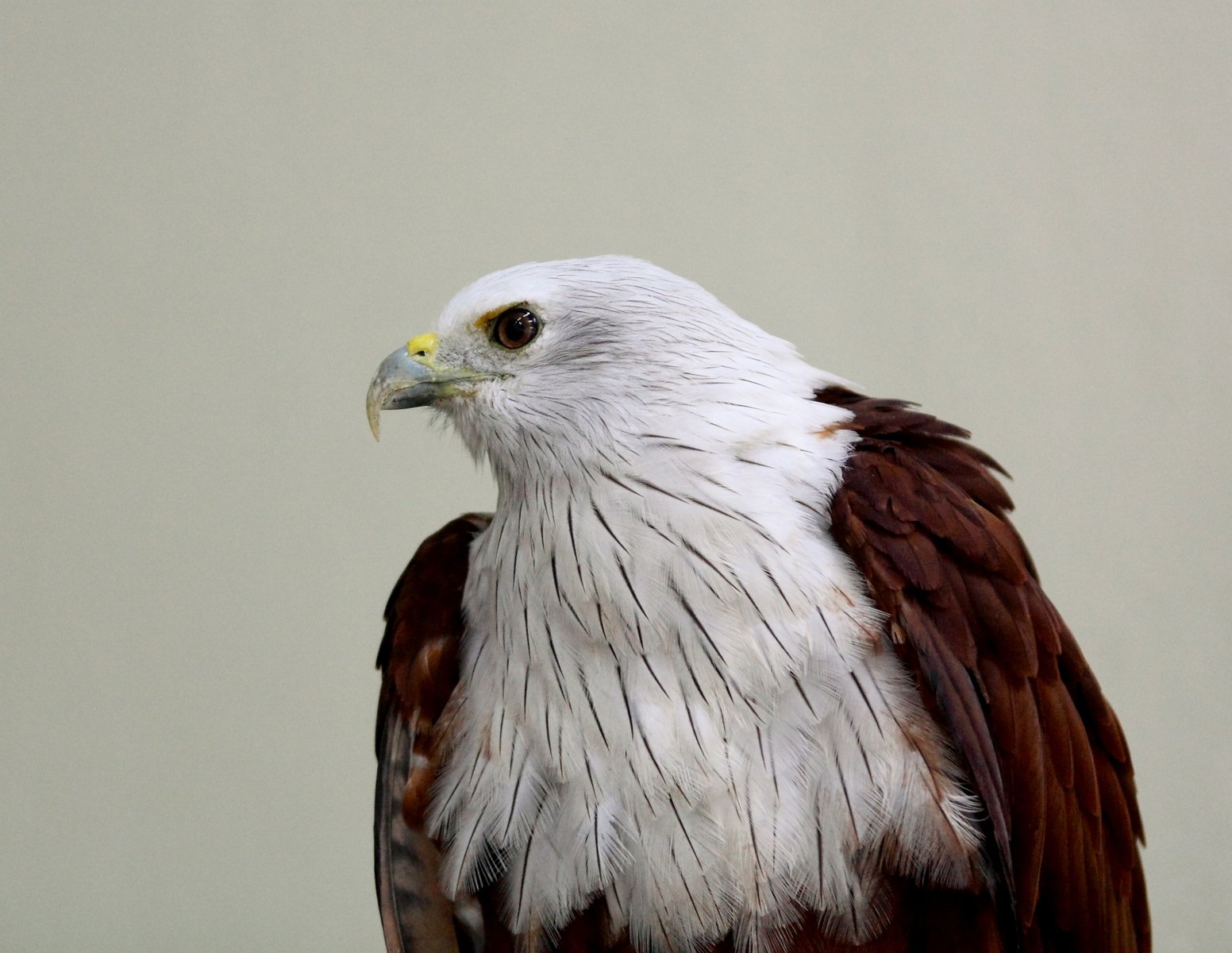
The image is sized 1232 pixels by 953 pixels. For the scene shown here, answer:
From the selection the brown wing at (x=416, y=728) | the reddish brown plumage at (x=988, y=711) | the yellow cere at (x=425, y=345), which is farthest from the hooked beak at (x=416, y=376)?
the reddish brown plumage at (x=988, y=711)

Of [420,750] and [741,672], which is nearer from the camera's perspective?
[741,672]

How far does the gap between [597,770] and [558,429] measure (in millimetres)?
494

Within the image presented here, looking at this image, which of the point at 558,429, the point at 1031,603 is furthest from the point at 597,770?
the point at 1031,603

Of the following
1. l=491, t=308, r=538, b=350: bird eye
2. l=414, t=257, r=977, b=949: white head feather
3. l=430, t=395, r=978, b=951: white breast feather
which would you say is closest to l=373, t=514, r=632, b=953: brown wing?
l=414, t=257, r=977, b=949: white head feather

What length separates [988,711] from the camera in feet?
4.98

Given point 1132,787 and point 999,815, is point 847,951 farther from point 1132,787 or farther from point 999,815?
point 1132,787

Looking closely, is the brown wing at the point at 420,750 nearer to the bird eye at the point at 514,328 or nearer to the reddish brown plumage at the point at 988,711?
the reddish brown plumage at the point at 988,711

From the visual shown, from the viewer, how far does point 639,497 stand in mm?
1568

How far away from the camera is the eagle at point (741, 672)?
4.98 feet

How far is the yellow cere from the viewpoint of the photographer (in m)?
1.70

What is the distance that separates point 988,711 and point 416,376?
973 mm

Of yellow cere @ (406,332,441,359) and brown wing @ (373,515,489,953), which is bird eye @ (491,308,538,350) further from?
brown wing @ (373,515,489,953)

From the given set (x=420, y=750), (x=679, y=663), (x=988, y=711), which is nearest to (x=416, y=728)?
(x=420, y=750)

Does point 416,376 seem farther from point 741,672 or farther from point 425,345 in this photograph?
point 741,672
